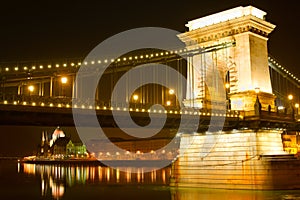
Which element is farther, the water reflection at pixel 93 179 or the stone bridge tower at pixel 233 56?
the water reflection at pixel 93 179

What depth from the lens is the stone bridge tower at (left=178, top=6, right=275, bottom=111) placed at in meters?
33.4

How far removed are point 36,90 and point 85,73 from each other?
Result: 532cm

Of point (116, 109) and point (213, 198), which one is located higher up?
point (116, 109)

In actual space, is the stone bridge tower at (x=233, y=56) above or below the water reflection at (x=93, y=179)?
above

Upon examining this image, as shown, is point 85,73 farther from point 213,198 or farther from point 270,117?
point 270,117

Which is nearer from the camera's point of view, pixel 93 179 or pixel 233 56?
pixel 233 56

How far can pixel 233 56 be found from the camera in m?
34.4

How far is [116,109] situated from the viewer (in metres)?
24.3

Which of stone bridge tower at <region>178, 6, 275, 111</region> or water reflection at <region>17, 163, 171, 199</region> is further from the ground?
stone bridge tower at <region>178, 6, 275, 111</region>

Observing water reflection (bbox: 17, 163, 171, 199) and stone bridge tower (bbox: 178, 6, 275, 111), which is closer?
stone bridge tower (bbox: 178, 6, 275, 111)

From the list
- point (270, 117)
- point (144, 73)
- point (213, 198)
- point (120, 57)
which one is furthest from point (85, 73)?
point (270, 117)

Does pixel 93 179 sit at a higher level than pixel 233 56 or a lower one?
lower

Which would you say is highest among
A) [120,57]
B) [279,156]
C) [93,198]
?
[120,57]

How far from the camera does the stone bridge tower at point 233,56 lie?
33.4 metres
